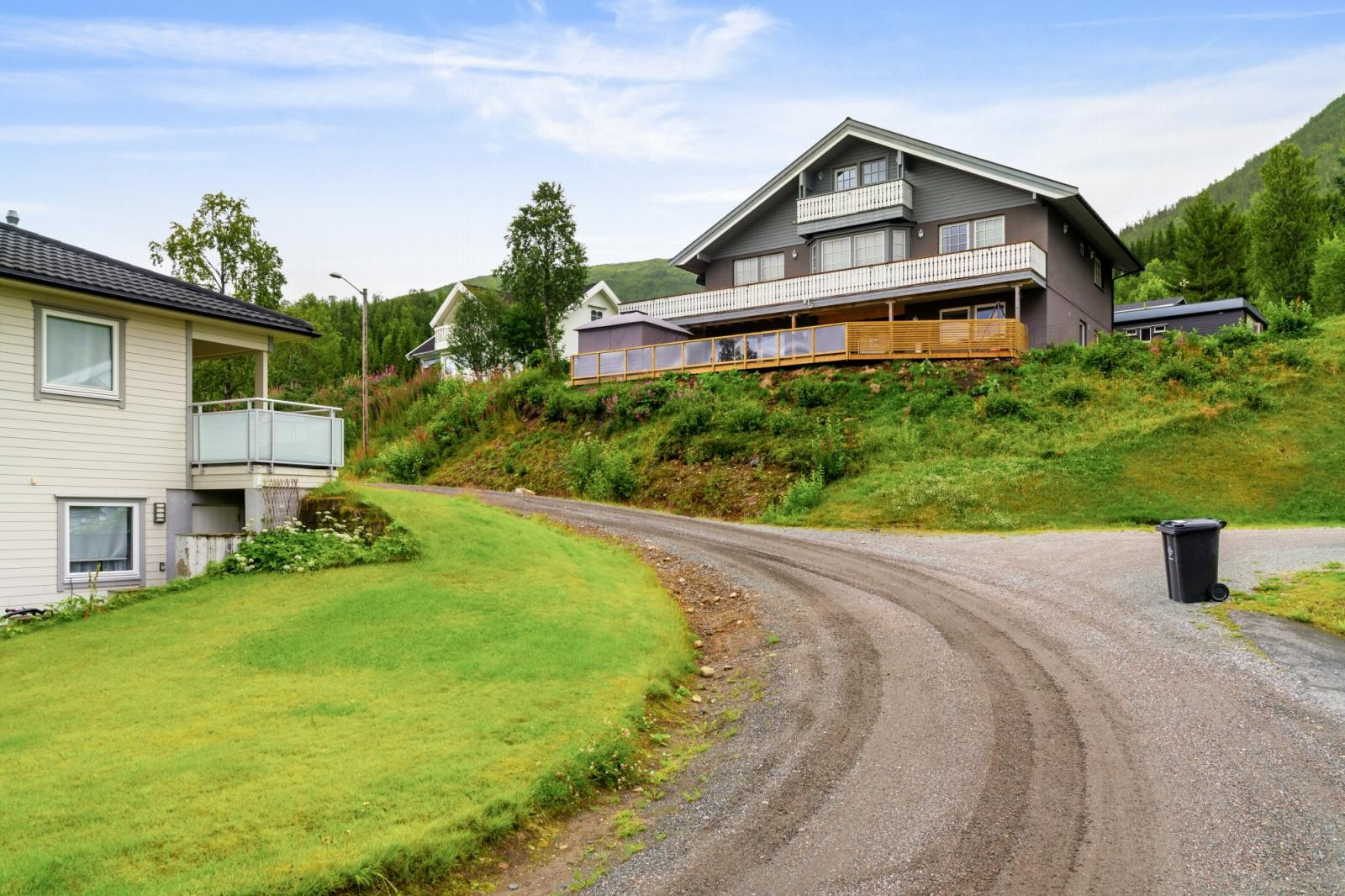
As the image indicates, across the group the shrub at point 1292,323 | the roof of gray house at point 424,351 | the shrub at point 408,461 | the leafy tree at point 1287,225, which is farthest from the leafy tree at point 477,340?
the leafy tree at point 1287,225

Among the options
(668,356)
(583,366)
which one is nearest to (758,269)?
(668,356)

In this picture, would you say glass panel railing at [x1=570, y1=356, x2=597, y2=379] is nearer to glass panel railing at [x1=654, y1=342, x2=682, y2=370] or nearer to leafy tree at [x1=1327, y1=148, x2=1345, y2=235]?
glass panel railing at [x1=654, y1=342, x2=682, y2=370]

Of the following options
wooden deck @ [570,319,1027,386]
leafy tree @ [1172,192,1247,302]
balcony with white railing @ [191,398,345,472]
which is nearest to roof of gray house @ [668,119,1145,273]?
wooden deck @ [570,319,1027,386]

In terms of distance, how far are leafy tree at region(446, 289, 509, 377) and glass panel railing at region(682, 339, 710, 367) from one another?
40.2 ft

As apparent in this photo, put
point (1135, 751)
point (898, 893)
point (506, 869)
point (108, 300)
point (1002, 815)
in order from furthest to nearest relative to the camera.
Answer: point (108, 300), point (1135, 751), point (1002, 815), point (506, 869), point (898, 893)

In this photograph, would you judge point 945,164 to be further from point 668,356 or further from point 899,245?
point 668,356

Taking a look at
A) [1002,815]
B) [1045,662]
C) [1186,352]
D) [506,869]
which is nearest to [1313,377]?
[1186,352]

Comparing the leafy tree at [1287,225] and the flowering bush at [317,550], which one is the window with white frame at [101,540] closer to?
the flowering bush at [317,550]

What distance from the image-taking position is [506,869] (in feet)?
20.1

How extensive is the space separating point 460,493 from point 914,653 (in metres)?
18.9

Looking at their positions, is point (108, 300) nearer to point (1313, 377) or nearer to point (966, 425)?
point (966, 425)

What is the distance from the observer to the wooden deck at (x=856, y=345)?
29.6 m

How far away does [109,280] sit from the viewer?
49.9 feet

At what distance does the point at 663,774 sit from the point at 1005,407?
20.6m
